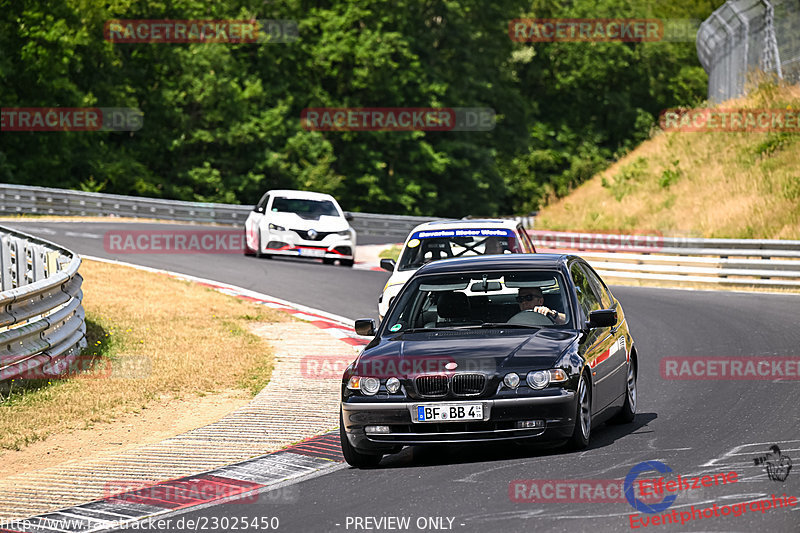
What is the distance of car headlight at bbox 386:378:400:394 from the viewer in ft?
28.3

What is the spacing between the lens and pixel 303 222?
2702cm

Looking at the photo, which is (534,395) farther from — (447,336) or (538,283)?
(538,283)

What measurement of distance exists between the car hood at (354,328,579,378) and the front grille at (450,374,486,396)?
49 millimetres

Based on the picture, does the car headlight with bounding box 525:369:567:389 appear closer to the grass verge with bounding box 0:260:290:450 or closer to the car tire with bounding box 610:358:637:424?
the car tire with bounding box 610:358:637:424

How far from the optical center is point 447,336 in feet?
30.1

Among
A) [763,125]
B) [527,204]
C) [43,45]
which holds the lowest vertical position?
[527,204]

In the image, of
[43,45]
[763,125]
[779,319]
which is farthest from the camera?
[43,45]

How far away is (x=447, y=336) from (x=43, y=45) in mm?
46511

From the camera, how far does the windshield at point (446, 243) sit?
15797 millimetres

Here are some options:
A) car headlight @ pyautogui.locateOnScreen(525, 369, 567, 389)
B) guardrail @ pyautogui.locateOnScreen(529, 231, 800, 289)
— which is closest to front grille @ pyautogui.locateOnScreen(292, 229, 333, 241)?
guardrail @ pyautogui.locateOnScreen(529, 231, 800, 289)

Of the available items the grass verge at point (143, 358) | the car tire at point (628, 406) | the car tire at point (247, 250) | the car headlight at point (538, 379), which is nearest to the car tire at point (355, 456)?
the car headlight at point (538, 379)

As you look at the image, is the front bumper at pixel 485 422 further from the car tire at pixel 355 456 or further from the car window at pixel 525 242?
the car window at pixel 525 242

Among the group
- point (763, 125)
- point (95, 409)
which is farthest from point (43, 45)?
point (95, 409)

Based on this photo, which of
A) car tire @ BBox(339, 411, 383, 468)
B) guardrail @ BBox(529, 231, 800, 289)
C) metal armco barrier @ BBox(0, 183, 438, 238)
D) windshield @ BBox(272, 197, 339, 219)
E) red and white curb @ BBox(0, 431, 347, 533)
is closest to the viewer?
red and white curb @ BBox(0, 431, 347, 533)
